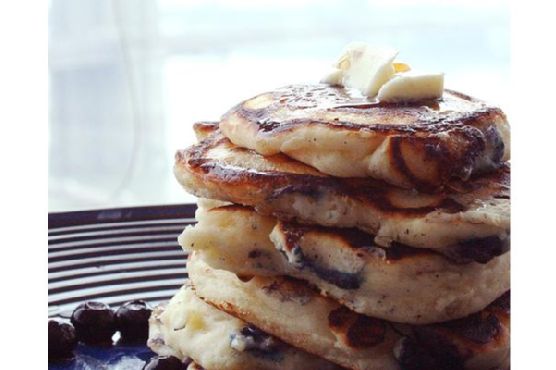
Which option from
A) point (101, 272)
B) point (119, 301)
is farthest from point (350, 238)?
point (101, 272)

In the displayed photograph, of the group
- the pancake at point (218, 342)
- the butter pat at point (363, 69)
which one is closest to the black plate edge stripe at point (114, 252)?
the pancake at point (218, 342)

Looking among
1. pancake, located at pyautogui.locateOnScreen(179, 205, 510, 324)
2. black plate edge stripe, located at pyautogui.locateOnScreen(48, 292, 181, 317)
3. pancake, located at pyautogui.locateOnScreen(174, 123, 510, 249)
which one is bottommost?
black plate edge stripe, located at pyautogui.locateOnScreen(48, 292, 181, 317)

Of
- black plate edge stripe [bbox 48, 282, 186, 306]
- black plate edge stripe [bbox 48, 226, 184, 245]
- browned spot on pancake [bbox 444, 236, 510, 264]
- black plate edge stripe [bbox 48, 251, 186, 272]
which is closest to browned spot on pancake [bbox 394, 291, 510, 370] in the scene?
browned spot on pancake [bbox 444, 236, 510, 264]

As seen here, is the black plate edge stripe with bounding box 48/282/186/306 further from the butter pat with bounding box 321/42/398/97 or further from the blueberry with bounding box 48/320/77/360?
the butter pat with bounding box 321/42/398/97

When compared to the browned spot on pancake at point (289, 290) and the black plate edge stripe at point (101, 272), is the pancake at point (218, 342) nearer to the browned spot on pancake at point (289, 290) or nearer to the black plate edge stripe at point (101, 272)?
the browned spot on pancake at point (289, 290)
